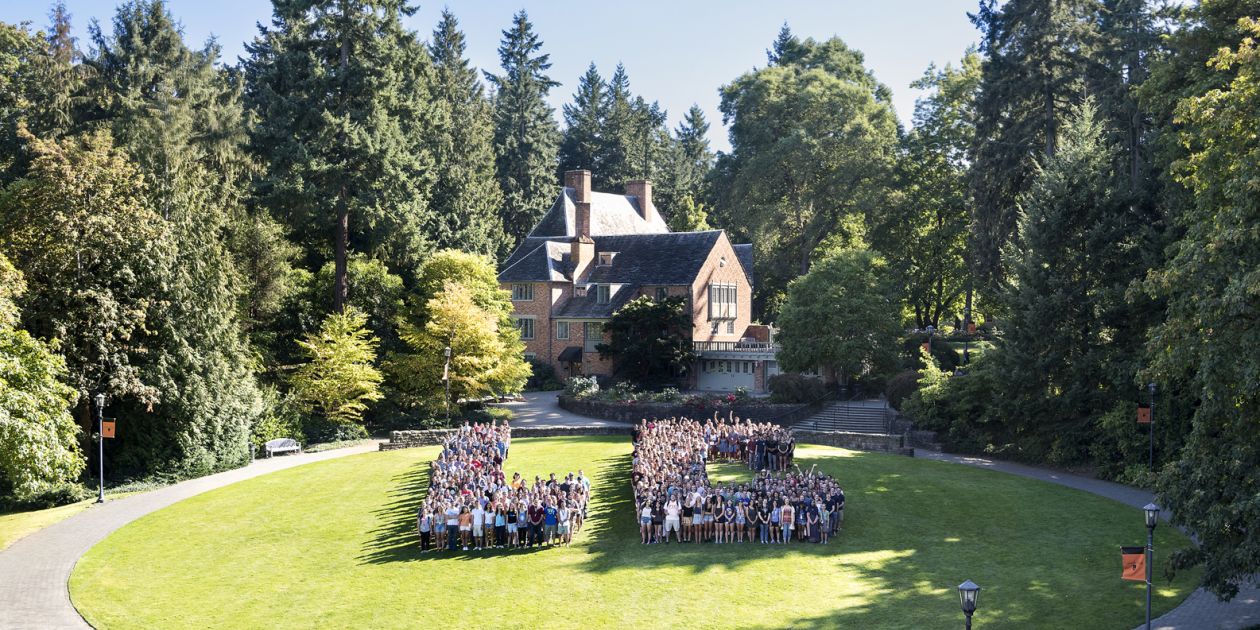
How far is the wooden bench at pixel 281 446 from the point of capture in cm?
3791

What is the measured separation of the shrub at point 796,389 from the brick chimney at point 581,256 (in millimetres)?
18340

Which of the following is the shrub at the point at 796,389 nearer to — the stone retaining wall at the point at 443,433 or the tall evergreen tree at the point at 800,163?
the stone retaining wall at the point at 443,433

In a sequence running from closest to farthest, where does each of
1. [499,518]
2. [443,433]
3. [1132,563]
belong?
[1132,563], [499,518], [443,433]

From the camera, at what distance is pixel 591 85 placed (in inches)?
4289

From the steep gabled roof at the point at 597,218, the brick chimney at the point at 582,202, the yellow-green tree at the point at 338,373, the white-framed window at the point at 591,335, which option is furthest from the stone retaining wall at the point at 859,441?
the steep gabled roof at the point at 597,218

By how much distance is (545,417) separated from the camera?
1845 inches

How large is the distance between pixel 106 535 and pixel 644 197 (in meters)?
53.6

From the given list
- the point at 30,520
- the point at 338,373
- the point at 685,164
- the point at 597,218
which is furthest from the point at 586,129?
the point at 30,520

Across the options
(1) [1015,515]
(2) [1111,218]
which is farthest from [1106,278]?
(1) [1015,515]

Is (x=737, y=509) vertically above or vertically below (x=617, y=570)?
above

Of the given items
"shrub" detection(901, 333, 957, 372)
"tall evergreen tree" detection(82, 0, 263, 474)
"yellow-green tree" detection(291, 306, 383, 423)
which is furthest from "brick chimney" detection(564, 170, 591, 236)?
"yellow-green tree" detection(291, 306, 383, 423)

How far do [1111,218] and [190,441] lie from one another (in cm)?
3206

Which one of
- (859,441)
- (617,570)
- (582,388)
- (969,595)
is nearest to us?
(969,595)

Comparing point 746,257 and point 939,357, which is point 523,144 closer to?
point 746,257
